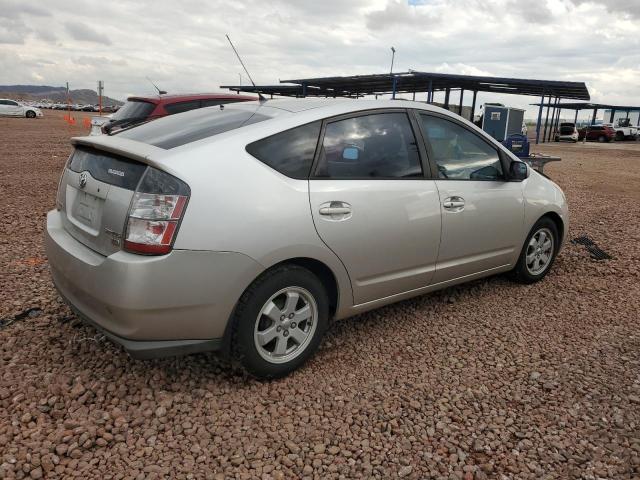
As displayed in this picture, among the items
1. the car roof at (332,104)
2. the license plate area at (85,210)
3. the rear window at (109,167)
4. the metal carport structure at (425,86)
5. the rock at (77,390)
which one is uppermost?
the metal carport structure at (425,86)

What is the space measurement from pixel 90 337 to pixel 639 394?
3400 millimetres

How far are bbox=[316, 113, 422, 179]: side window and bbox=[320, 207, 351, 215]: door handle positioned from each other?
207 millimetres

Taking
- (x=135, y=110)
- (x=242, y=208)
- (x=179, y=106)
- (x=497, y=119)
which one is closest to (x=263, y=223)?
(x=242, y=208)

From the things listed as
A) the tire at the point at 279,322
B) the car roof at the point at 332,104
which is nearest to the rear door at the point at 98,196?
the tire at the point at 279,322

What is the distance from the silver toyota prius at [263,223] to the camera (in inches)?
98.4

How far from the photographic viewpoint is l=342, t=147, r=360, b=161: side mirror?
10.4ft

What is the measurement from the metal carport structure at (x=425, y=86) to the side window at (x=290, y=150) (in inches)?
761

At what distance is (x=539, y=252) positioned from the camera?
4.67 metres

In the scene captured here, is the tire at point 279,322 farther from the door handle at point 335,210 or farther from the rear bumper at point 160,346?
the door handle at point 335,210

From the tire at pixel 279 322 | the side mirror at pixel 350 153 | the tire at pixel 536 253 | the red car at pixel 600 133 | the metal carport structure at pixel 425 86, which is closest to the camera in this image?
the tire at pixel 279 322

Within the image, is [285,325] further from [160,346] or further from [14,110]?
[14,110]

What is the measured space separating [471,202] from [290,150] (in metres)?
1.58

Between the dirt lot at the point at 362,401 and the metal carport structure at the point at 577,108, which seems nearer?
the dirt lot at the point at 362,401

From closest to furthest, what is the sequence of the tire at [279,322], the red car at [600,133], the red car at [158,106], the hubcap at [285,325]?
1. the tire at [279,322]
2. the hubcap at [285,325]
3. the red car at [158,106]
4. the red car at [600,133]
